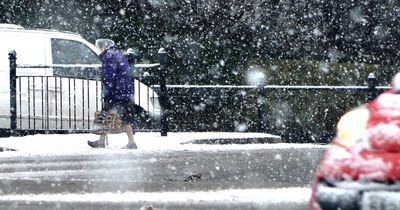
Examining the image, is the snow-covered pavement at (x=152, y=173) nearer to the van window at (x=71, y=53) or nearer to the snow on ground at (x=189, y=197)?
the snow on ground at (x=189, y=197)

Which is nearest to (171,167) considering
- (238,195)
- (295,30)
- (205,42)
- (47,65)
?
(238,195)

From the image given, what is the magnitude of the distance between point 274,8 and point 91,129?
10.1 metres

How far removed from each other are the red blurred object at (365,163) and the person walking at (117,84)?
31.1ft

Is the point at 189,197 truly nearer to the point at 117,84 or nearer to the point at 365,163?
the point at 365,163

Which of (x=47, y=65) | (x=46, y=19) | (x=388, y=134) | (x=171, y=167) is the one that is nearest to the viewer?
(x=388, y=134)

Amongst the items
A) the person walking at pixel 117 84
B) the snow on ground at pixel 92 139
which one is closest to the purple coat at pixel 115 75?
the person walking at pixel 117 84

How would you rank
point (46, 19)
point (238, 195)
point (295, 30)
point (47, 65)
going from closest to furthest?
point (238, 195)
point (47, 65)
point (46, 19)
point (295, 30)

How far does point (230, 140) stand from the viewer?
16531 mm

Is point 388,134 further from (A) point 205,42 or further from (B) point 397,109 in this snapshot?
(A) point 205,42

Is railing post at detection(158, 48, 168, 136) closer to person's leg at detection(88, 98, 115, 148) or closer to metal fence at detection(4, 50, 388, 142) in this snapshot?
metal fence at detection(4, 50, 388, 142)

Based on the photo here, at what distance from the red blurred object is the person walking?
9479mm

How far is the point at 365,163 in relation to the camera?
4.80 metres

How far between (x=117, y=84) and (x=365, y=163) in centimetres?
988

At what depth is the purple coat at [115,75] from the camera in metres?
14.4
